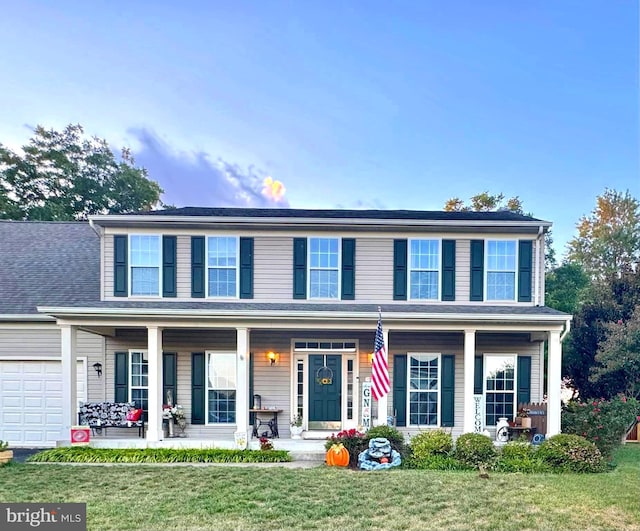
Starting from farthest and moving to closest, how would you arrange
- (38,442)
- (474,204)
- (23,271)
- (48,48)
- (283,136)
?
1. (474,204)
2. (283,136)
3. (48,48)
4. (23,271)
5. (38,442)

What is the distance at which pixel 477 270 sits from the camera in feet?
32.7

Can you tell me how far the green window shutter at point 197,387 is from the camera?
10.0 meters

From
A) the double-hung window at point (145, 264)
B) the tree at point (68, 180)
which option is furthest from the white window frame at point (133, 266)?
the tree at point (68, 180)

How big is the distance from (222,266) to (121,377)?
3.73 m

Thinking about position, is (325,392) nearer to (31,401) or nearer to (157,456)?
(157,456)

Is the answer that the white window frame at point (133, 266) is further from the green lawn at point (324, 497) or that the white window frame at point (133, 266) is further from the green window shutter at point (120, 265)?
the green lawn at point (324, 497)

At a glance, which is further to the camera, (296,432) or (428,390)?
(428,390)

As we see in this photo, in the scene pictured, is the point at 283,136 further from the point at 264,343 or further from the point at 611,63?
the point at 611,63

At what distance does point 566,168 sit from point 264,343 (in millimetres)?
15355

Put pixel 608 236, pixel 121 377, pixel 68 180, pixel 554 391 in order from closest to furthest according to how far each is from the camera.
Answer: pixel 554 391
pixel 121 377
pixel 608 236
pixel 68 180

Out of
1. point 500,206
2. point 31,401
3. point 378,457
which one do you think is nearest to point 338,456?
point 378,457

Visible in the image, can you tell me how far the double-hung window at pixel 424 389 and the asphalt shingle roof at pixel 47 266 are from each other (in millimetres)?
7879

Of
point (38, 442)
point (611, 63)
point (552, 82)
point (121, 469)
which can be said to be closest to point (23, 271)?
point (38, 442)

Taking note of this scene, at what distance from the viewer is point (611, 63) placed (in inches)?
537
